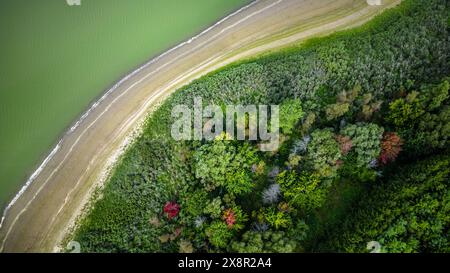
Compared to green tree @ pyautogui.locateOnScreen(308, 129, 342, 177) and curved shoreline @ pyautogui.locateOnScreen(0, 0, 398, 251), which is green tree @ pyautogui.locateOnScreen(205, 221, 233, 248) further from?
curved shoreline @ pyautogui.locateOnScreen(0, 0, 398, 251)

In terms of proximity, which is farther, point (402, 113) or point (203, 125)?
point (203, 125)

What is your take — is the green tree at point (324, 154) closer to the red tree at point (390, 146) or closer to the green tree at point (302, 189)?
the green tree at point (302, 189)

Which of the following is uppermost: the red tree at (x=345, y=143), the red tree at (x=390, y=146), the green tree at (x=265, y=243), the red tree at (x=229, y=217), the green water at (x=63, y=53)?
the green water at (x=63, y=53)

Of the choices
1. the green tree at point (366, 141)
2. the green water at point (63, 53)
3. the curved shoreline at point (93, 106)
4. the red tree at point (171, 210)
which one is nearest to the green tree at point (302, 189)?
the green tree at point (366, 141)

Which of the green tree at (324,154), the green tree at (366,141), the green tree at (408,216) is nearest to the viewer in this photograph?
the green tree at (408,216)

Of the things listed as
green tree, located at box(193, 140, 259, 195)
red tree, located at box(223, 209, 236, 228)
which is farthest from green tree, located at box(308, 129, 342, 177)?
red tree, located at box(223, 209, 236, 228)
